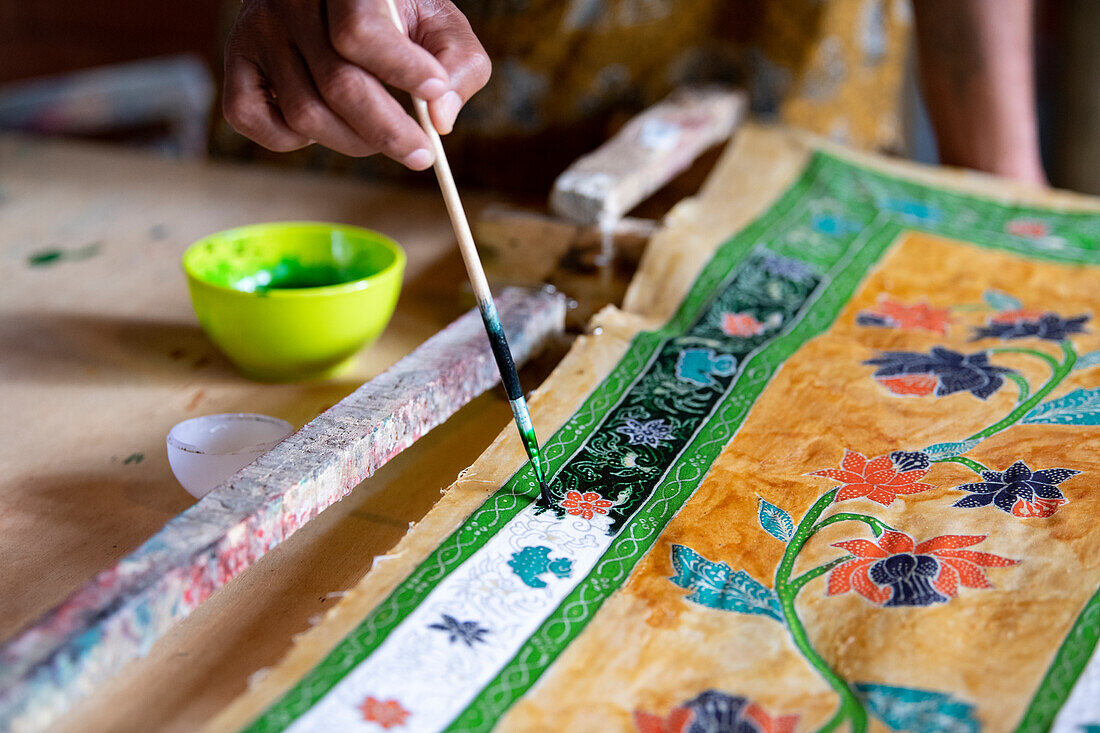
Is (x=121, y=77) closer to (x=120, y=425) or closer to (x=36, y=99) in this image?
(x=36, y=99)

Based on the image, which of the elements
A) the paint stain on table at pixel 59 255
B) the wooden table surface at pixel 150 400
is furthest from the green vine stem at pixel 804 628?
the paint stain on table at pixel 59 255

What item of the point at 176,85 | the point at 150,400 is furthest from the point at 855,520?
the point at 176,85

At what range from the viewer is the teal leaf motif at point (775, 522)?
0.73m

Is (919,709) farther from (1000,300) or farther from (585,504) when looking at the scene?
(1000,300)

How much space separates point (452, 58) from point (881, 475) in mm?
496

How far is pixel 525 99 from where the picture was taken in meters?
1.80

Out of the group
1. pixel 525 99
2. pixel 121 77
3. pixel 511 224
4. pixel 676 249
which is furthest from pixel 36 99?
pixel 676 249

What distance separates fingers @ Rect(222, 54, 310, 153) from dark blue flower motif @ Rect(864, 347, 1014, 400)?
613 mm

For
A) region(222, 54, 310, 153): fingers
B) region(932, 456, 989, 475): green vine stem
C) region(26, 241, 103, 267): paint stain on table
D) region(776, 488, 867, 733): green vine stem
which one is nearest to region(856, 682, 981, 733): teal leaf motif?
region(776, 488, 867, 733): green vine stem

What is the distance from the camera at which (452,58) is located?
0.76 metres

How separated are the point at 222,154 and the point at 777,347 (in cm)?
138

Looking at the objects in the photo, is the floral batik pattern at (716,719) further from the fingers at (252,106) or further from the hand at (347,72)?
the fingers at (252,106)

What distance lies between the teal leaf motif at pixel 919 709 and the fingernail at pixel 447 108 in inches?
19.7

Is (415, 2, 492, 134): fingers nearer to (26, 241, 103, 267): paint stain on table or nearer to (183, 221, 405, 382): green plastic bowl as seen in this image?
(183, 221, 405, 382): green plastic bowl
